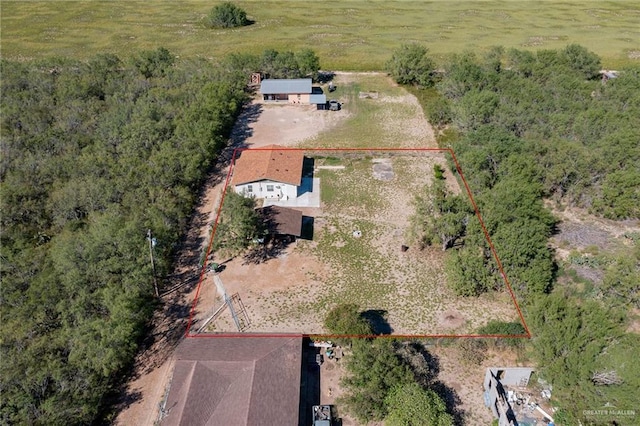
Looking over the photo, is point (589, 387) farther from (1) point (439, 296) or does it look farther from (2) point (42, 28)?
(2) point (42, 28)

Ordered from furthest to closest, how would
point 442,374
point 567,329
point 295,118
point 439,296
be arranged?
1. point 295,118
2. point 439,296
3. point 442,374
4. point 567,329

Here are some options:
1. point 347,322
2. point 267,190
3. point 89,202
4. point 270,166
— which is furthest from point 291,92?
point 347,322

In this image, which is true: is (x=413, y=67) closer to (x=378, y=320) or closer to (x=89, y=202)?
(x=378, y=320)

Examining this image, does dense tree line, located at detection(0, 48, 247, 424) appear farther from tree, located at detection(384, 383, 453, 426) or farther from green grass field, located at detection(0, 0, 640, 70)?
green grass field, located at detection(0, 0, 640, 70)

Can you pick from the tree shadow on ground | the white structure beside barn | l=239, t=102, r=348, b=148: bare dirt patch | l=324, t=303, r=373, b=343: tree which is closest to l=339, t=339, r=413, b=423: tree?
l=324, t=303, r=373, b=343: tree

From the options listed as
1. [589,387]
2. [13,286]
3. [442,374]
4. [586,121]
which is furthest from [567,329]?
[13,286]

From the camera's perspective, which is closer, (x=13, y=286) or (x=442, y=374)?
(x=442, y=374)

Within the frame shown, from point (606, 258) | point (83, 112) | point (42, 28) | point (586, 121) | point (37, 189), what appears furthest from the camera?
point (42, 28)
